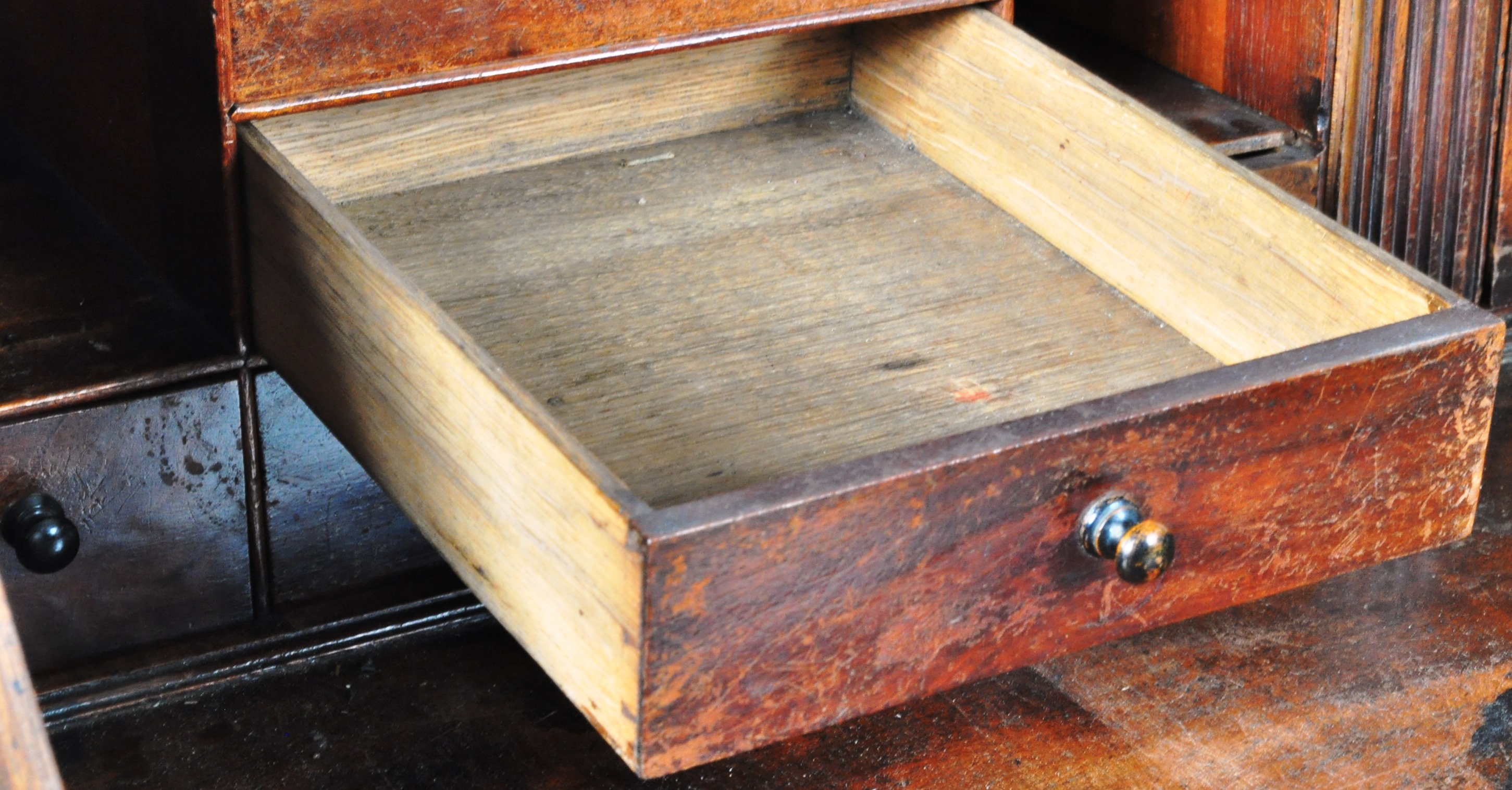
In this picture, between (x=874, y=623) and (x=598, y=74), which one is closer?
(x=874, y=623)

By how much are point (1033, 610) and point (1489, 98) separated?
0.99 m

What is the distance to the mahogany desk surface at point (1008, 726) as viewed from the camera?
1227mm

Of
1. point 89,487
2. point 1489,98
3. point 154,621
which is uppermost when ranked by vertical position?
point 1489,98

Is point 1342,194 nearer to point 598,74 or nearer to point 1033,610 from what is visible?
point 598,74

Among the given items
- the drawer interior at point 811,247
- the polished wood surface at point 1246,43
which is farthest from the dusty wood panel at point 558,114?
the polished wood surface at point 1246,43

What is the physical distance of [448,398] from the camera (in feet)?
2.99

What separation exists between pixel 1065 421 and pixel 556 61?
0.53m

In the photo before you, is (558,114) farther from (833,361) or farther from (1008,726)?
(1008,726)

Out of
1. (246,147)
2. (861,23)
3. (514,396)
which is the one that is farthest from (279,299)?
(861,23)

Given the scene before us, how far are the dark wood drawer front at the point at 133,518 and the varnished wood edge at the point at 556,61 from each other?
0.22m

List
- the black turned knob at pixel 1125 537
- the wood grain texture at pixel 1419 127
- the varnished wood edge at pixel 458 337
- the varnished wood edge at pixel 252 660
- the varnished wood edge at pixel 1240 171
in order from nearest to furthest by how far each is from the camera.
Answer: the varnished wood edge at pixel 458 337
the black turned knob at pixel 1125 537
the varnished wood edge at pixel 1240 171
the varnished wood edge at pixel 252 660
the wood grain texture at pixel 1419 127

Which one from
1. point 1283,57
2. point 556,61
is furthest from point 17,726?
point 1283,57

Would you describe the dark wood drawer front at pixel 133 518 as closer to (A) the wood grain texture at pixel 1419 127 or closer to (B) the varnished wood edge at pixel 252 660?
(B) the varnished wood edge at pixel 252 660

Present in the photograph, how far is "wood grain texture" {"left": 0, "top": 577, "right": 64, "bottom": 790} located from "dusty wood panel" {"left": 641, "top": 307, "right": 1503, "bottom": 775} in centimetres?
28
